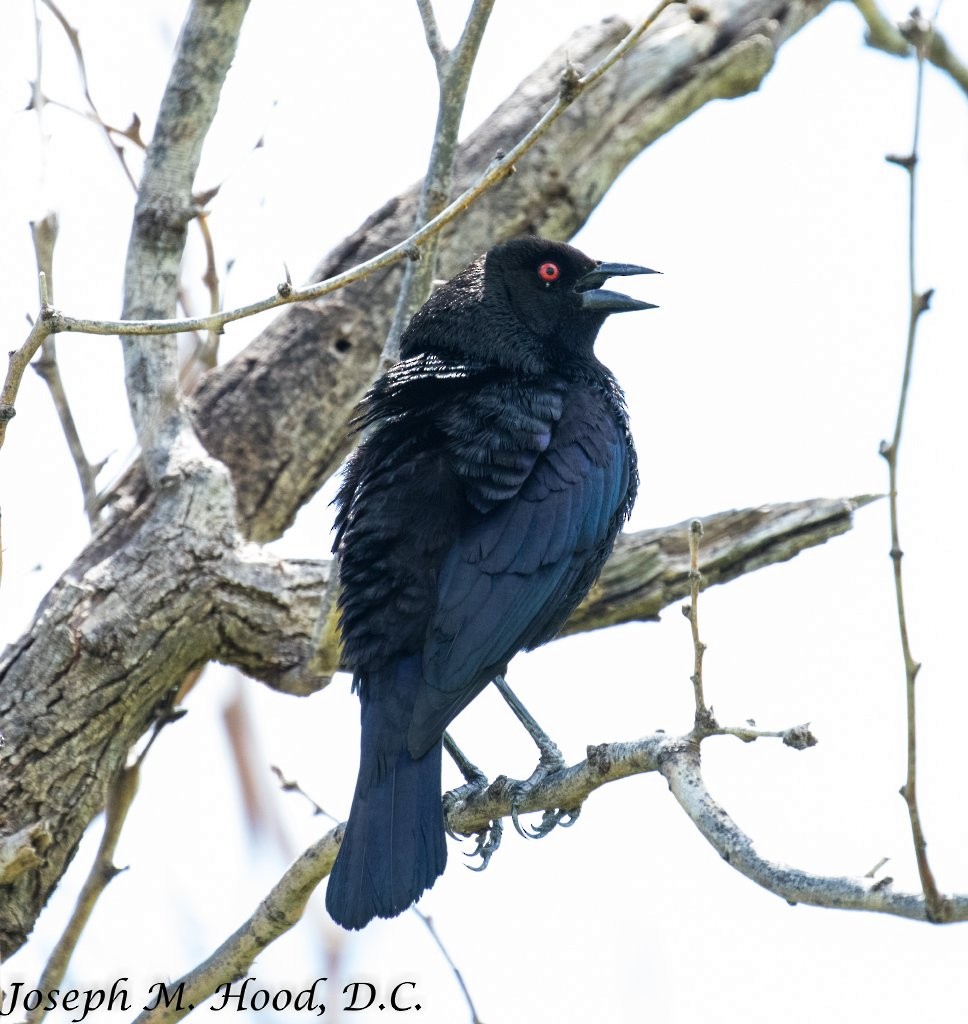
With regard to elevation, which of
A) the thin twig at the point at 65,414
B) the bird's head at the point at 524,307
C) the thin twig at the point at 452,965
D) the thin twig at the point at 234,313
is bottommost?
the thin twig at the point at 452,965

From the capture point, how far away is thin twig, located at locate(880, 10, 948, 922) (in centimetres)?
206

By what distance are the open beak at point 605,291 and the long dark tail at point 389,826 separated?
6.48ft

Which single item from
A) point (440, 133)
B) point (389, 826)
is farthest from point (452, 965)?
point (440, 133)

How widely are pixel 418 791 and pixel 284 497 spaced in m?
2.34

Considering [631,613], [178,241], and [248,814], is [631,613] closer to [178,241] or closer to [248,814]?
[248,814]

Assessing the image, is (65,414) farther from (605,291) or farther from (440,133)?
(605,291)

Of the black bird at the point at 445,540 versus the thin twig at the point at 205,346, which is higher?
the thin twig at the point at 205,346

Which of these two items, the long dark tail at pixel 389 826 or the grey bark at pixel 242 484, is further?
the grey bark at pixel 242 484

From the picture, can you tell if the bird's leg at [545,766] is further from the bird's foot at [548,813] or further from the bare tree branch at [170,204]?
the bare tree branch at [170,204]

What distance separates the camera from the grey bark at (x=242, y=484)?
477 centimetres

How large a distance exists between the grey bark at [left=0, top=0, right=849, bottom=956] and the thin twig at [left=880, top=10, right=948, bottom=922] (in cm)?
324

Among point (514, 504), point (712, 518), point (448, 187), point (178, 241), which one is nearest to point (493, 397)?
point (514, 504)

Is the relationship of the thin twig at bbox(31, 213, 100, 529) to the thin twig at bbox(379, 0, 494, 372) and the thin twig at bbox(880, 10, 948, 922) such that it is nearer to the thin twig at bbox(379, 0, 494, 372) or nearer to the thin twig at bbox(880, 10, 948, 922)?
the thin twig at bbox(379, 0, 494, 372)

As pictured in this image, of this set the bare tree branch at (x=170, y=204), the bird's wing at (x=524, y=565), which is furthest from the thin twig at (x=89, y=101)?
the bird's wing at (x=524, y=565)
